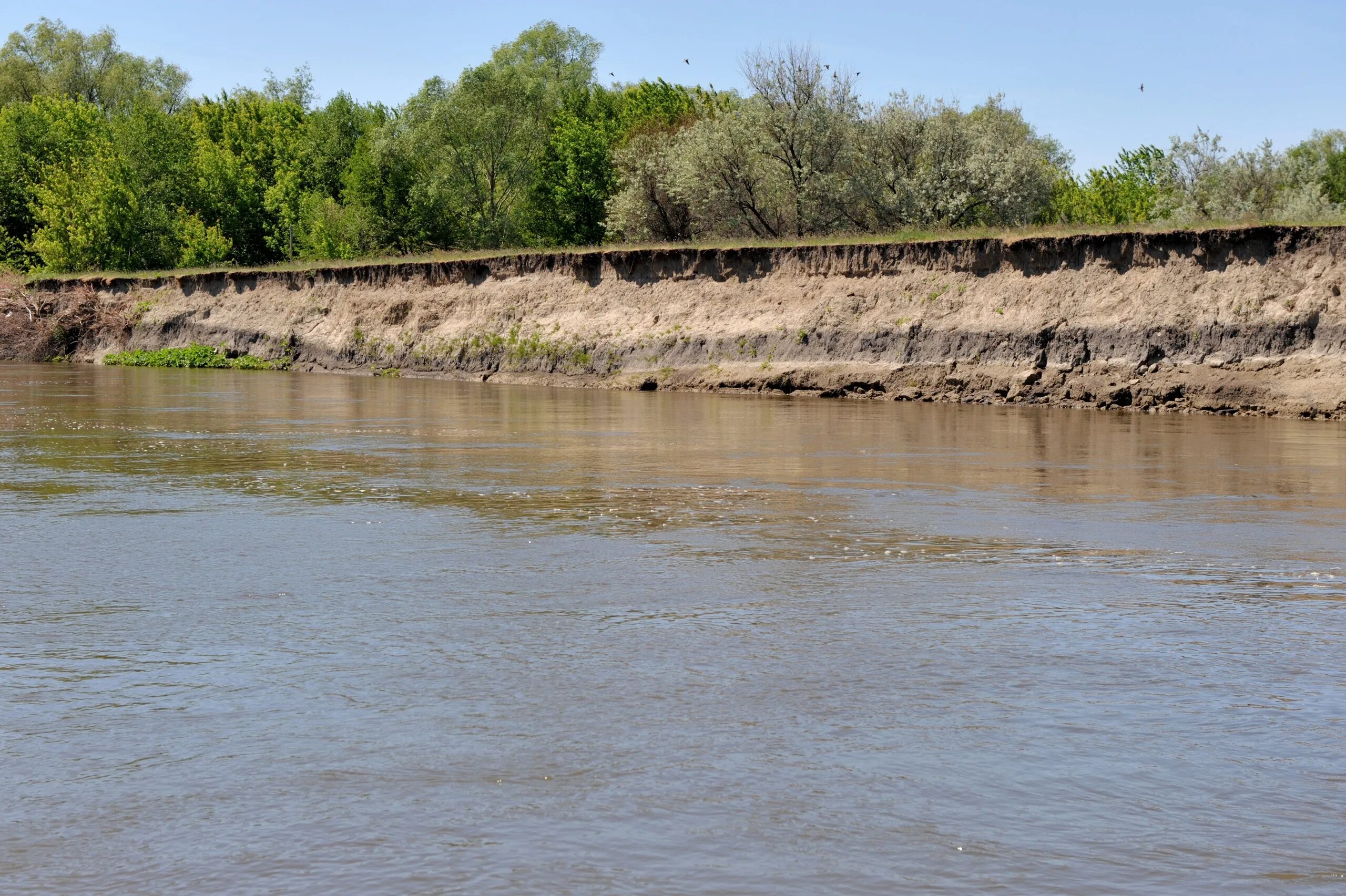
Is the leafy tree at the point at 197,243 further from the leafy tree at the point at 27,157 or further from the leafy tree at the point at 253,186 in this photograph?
the leafy tree at the point at 27,157

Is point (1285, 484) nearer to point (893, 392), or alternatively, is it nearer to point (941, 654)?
point (941, 654)

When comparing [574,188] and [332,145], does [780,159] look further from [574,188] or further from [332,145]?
[332,145]

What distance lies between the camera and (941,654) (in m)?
7.05

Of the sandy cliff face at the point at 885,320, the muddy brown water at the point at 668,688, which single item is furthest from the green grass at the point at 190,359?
the muddy brown water at the point at 668,688

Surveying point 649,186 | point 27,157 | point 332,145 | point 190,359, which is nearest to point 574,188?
point 649,186

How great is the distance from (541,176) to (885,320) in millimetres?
41468

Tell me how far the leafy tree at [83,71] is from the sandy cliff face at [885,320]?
222ft

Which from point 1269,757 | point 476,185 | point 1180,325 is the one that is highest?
point 476,185

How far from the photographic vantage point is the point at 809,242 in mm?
39625

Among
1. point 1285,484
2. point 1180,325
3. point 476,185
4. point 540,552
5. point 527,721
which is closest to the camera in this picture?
point 527,721

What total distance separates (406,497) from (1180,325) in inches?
923

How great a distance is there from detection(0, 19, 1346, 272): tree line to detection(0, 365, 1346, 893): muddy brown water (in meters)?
40.1

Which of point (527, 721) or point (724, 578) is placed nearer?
point (527, 721)

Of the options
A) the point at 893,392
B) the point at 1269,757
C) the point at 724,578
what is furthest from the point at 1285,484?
the point at 893,392
